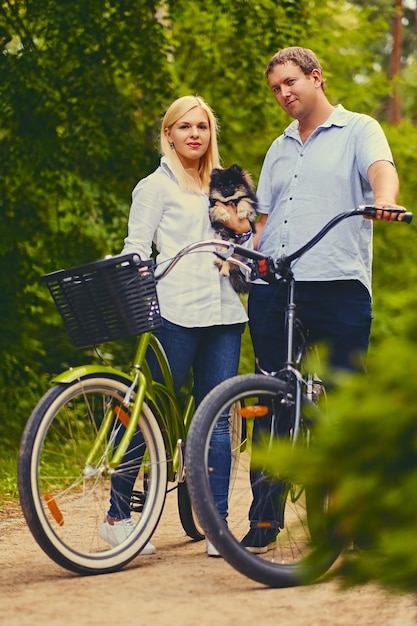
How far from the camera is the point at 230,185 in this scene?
510 centimetres

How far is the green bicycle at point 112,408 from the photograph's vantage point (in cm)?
436

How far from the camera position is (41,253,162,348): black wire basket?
4.54m

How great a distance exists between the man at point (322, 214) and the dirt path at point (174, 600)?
3.52 feet

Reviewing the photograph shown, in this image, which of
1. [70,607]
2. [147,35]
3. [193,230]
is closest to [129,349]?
[147,35]

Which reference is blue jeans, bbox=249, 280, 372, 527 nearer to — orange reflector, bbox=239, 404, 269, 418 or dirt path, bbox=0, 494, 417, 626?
orange reflector, bbox=239, 404, 269, 418

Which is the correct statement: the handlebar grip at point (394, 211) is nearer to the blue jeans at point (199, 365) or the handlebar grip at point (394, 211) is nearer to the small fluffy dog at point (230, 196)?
the small fluffy dog at point (230, 196)

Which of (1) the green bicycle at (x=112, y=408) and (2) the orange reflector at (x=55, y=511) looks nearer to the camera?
(1) the green bicycle at (x=112, y=408)

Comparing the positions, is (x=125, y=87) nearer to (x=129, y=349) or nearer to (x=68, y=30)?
(x=68, y=30)

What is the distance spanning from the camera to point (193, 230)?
516 cm

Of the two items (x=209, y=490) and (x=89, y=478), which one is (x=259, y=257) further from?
(x=89, y=478)

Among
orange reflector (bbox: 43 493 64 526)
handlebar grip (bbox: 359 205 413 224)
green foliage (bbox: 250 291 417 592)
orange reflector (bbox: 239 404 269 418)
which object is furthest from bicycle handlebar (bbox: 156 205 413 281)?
green foliage (bbox: 250 291 417 592)

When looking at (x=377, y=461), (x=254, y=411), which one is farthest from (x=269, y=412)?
(x=377, y=461)

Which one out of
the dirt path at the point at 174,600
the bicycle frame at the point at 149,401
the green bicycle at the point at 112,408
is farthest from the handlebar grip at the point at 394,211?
the dirt path at the point at 174,600

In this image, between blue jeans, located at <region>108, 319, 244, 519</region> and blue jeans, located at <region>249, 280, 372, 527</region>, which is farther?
blue jeans, located at <region>249, 280, 372, 527</region>
